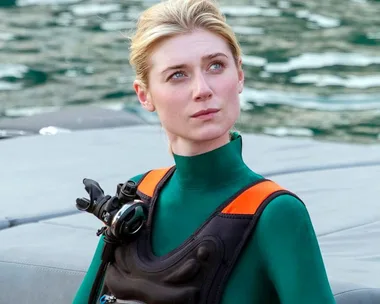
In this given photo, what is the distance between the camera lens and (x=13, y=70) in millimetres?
7176

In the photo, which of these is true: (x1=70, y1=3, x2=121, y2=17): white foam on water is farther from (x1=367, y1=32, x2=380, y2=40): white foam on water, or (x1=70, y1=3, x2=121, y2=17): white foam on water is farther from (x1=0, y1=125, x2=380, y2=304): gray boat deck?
(x1=0, y1=125, x2=380, y2=304): gray boat deck

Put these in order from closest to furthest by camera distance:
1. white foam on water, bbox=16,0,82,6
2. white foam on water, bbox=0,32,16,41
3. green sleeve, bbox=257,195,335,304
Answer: green sleeve, bbox=257,195,335,304 → white foam on water, bbox=0,32,16,41 → white foam on water, bbox=16,0,82,6

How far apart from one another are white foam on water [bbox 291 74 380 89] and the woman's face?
5.23m

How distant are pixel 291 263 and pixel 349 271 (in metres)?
0.59

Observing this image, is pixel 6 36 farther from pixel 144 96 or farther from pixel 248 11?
pixel 144 96

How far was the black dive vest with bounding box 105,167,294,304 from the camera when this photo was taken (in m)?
1.29

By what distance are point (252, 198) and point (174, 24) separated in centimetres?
25

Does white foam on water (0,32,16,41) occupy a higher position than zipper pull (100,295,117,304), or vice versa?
zipper pull (100,295,117,304)

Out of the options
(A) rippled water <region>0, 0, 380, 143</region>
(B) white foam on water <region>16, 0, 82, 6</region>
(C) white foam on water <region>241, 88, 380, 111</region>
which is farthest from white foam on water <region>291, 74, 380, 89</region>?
(B) white foam on water <region>16, 0, 82, 6</region>

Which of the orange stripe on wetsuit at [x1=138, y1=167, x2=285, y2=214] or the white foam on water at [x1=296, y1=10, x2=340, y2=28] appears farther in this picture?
the white foam on water at [x1=296, y1=10, x2=340, y2=28]

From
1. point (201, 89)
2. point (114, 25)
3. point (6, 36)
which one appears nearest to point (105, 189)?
point (201, 89)

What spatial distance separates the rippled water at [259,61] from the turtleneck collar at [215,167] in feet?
14.1

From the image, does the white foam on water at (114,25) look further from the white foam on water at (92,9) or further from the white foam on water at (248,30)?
the white foam on water at (248,30)

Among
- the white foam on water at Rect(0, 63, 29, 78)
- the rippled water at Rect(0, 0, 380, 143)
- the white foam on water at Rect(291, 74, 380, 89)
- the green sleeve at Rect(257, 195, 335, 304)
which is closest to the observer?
the green sleeve at Rect(257, 195, 335, 304)
